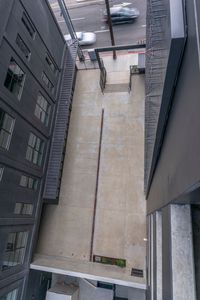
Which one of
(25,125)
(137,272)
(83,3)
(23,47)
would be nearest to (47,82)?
(23,47)

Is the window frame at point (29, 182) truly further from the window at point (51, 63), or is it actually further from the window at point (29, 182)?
the window at point (51, 63)

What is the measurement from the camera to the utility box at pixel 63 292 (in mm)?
14367

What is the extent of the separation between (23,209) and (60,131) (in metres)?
6.67

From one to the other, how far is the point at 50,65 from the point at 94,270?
1569cm

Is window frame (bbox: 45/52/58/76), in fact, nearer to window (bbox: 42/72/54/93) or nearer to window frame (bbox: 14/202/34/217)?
window (bbox: 42/72/54/93)

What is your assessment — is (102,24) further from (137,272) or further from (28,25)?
(137,272)

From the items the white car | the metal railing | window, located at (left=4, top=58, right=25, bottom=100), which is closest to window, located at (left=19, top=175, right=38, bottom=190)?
window, located at (left=4, top=58, right=25, bottom=100)

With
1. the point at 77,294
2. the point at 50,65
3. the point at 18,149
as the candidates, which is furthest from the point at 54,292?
the point at 50,65

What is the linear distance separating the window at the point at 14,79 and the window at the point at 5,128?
1.62m

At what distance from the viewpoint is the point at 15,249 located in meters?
12.8

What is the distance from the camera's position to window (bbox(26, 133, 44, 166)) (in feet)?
46.3

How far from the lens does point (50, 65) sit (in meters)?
16.9

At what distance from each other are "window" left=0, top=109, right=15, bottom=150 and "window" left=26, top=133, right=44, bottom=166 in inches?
79.2

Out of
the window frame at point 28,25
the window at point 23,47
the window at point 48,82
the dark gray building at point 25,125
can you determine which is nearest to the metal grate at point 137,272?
the dark gray building at point 25,125
